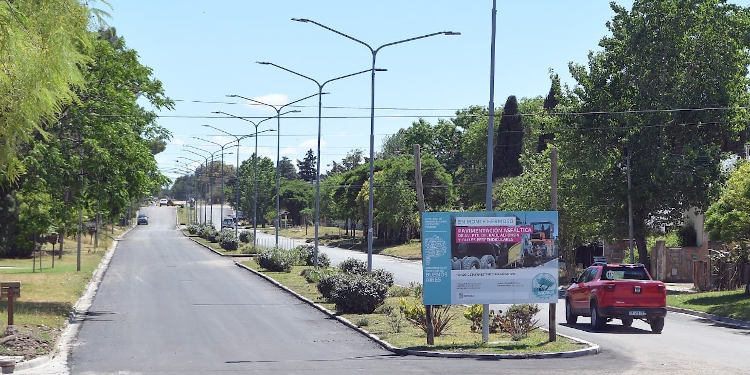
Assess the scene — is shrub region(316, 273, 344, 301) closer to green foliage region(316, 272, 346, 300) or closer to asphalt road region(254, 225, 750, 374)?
green foliage region(316, 272, 346, 300)

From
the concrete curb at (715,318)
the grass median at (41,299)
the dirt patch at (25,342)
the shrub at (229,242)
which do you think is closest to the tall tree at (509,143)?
the shrub at (229,242)

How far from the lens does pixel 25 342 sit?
2030 cm

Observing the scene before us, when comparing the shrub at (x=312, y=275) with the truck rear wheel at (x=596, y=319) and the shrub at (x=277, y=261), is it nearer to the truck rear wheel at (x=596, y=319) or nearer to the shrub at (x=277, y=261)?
the shrub at (x=277, y=261)

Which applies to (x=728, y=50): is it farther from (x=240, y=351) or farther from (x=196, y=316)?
(x=240, y=351)

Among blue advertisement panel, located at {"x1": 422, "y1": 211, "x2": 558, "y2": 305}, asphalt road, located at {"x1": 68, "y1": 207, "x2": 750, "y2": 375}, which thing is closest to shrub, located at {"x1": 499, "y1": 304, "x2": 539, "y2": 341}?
blue advertisement panel, located at {"x1": 422, "y1": 211, "x2": 558, "y2": 305}

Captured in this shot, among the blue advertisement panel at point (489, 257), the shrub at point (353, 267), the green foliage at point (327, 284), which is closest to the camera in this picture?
the blue advertisement panel at point (489, 257)

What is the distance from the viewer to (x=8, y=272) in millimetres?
49031

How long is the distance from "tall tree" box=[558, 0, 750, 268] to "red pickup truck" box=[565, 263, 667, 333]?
19001mm

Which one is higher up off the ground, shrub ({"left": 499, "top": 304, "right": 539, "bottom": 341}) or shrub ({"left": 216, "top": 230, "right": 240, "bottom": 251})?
Answer: shrub ({"left": 216, "top": 230, "right": 240, "bottom": 251})

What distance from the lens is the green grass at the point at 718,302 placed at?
32094 mm

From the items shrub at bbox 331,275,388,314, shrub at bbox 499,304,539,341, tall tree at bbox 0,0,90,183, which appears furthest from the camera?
shrub at bbox 331,275,388,314

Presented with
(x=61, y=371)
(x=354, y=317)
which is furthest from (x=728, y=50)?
(x=61, y=371)

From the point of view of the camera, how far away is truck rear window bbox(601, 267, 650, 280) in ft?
85.3

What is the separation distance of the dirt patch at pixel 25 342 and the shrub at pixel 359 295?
31.5 ft
